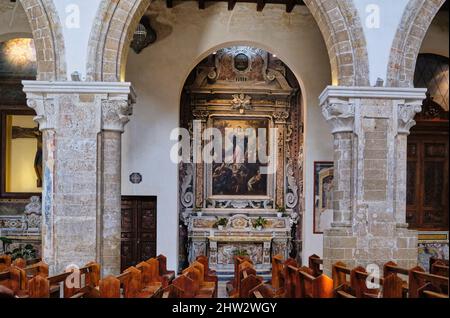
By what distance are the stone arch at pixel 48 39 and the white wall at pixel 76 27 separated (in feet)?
0.23

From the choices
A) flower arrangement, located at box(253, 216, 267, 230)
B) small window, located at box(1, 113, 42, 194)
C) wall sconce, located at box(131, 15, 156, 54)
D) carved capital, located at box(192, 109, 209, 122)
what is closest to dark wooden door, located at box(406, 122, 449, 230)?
flower arrangement, located at box(253, 216, 267, 230)

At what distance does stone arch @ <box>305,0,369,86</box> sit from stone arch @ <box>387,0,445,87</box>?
394 millimetres

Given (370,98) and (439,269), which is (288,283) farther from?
(370,98)

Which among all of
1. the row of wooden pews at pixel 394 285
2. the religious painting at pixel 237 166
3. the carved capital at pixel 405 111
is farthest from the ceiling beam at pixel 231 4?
the row of wooden pews at pixel 394 285

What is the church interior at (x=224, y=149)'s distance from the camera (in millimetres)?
7211

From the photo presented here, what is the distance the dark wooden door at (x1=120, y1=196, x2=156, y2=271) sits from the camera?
10.5 metres

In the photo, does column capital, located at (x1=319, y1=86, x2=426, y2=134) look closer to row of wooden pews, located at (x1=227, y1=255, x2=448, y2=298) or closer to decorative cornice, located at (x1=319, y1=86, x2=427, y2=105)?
decorative cornice, located at (x1=319, y1=86, x2=427, y2=105)

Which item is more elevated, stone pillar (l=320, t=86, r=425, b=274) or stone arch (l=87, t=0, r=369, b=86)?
stone arch (l=87, t=0, r=369, b=86)

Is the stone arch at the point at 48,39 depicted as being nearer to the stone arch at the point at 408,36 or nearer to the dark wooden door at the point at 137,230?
the dark wooden door at the point at 137,230

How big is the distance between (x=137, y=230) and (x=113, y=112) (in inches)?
149

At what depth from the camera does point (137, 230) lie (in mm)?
10539
